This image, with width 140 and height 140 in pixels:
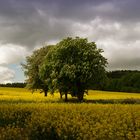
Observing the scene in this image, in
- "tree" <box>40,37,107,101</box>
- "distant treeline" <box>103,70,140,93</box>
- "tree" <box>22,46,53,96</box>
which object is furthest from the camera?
"distant treeline" <box>103,70,140,93</box>

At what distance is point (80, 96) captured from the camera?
62.1 m

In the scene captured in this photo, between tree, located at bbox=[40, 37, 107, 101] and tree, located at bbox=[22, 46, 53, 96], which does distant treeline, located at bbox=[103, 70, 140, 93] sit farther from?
tree, located at bbox=[40, 37, 107, 101]

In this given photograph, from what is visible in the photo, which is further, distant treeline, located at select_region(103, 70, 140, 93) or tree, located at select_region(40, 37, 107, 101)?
distant treeline, located at select_region(103, 70, 140, 93)

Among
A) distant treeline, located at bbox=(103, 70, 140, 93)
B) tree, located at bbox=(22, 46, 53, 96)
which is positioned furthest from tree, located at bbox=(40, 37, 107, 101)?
distant treeline, located at bbox=(103, 70, 140, 93)

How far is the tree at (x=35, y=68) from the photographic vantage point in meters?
84.6

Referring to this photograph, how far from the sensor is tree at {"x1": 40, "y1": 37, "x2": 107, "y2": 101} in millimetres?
60125

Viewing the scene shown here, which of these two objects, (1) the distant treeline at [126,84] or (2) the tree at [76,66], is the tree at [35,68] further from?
(1) the distant treeline at [126,84]

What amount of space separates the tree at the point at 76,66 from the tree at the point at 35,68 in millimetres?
21162

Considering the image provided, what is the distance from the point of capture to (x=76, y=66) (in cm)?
6028

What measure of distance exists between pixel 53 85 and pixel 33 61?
24.0 m

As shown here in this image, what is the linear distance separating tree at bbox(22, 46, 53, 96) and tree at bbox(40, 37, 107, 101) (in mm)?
21162

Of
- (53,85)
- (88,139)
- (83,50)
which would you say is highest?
(83,50)

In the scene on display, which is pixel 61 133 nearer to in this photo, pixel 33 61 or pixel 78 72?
pixel 78 72

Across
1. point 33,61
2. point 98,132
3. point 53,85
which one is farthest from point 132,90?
point 98,132
